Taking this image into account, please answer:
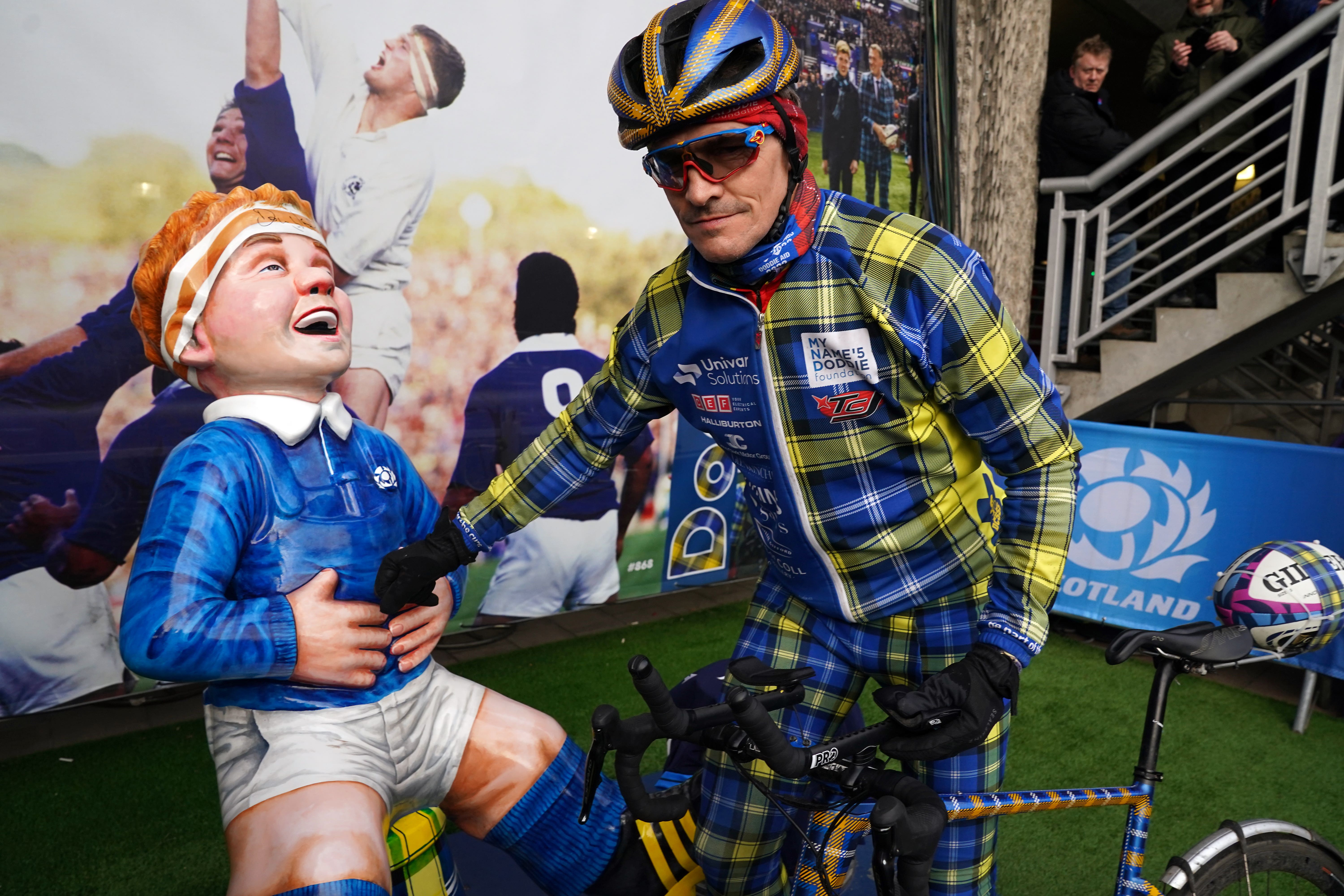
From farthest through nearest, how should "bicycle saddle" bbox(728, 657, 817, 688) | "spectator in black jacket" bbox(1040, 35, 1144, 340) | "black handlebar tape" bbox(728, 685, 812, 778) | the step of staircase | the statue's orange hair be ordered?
"spectator in black jacket" bbox(1040, 35, 1144, 340) → the step of staircase → the statue's orange hair → "bicycle saddle" bbox(728, 657, 817, 688) → "black handlebar tape" bbox(728, 685, 812, 778)

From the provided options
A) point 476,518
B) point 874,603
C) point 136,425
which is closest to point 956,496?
point 874,603

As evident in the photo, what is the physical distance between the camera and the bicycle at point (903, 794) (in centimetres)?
116

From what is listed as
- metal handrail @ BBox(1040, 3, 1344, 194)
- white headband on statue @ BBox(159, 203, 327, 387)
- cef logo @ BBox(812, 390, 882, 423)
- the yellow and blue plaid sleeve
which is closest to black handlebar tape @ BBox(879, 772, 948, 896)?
the yellow and blue plaid sleeve

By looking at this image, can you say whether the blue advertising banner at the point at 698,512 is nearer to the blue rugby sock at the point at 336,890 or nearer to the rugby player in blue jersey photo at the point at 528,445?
the rugby player in blue jersey photo at the point at 528,445

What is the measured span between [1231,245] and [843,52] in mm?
2463

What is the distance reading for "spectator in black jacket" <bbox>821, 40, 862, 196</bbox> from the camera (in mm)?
4582

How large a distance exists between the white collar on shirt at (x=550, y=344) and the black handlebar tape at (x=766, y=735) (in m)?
2.72

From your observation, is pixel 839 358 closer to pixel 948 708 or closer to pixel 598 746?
pixel 948 708

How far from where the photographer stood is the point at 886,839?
3.88 feet

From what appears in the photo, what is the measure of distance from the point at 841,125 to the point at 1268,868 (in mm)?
3824

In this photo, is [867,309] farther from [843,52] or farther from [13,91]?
[843,52]

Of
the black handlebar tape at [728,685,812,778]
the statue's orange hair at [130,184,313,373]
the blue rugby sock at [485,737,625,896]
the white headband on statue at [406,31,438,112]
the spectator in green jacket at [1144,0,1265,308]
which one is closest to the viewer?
the black handlebar tape at [728,685,812,778]

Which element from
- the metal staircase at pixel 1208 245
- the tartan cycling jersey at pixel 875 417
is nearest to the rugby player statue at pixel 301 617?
the tartan cycling jersey at pixel 875 417

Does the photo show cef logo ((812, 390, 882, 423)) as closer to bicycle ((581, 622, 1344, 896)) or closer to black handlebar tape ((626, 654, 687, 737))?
bicycle ((581, 622, 1344, 896))
